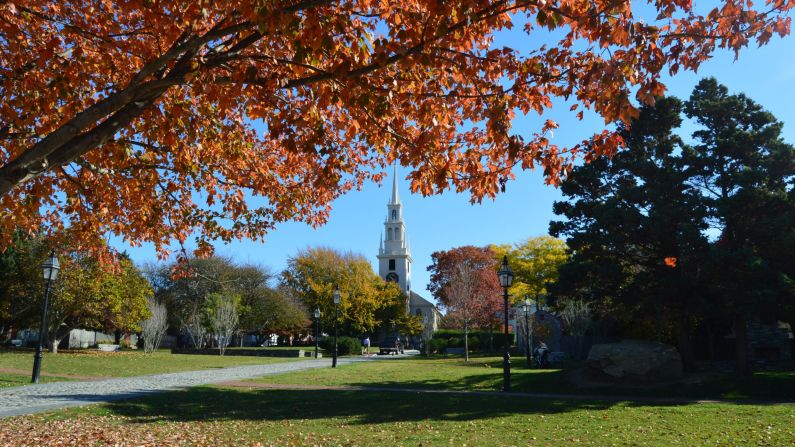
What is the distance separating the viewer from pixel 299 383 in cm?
1798

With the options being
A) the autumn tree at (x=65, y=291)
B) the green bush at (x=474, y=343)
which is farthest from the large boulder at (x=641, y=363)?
the green bush at (x=474, y=343)

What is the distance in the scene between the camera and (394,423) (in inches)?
396

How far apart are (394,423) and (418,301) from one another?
80.2 m

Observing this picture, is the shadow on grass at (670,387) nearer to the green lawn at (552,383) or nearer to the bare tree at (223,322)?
the green lawn at (552,383)

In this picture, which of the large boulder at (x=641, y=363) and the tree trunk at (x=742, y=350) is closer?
the large boulder at (x=641, y=363)

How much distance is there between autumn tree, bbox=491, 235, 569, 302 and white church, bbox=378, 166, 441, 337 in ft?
116

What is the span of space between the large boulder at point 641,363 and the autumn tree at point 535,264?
28.2 metres

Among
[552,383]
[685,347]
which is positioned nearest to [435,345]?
[685,347]

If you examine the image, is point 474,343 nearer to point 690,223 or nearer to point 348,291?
point 348,291

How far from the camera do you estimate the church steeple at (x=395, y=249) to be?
275ft

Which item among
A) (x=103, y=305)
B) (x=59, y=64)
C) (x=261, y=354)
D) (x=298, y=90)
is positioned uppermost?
(x=59, y=64)

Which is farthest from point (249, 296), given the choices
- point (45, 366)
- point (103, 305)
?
point (45, 366)

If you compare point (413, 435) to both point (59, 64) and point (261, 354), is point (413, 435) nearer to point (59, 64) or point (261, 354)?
point (59, 64)

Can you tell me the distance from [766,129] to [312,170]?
15.8 meters
